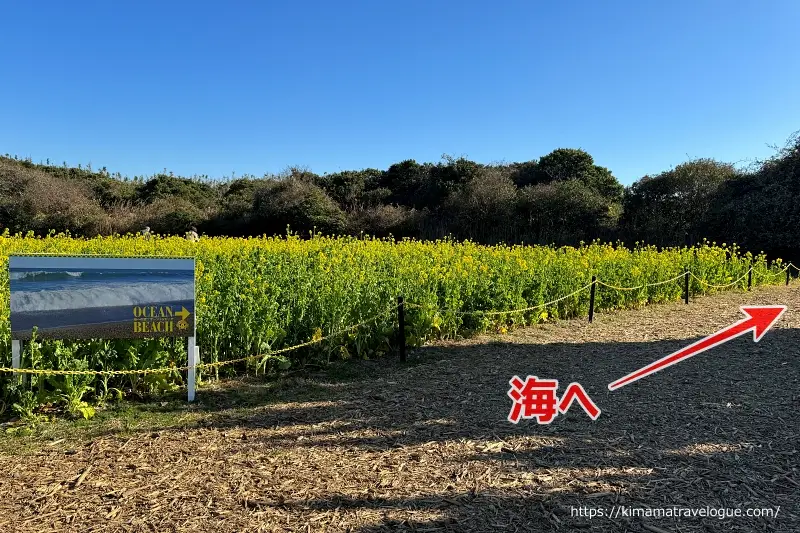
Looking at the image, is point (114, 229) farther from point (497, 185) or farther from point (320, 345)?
point (320, 345)

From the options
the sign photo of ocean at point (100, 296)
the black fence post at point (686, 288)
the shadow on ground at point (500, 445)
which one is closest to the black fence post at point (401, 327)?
the shadow on ground at point (500, 445)

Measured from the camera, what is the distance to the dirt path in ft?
8.85

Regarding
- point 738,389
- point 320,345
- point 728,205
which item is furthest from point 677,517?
point 728,205

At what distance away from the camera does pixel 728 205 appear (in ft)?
62.0

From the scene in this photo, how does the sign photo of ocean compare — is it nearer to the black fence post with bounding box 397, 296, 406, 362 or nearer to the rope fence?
the rope fence

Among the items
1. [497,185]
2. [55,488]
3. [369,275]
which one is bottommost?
[55,488]

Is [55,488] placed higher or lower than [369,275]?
lower

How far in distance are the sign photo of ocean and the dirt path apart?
33.0 inches

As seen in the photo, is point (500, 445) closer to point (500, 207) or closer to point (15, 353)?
point (15, 353)

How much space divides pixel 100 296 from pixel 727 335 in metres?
7.87

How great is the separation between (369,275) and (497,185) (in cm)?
1753

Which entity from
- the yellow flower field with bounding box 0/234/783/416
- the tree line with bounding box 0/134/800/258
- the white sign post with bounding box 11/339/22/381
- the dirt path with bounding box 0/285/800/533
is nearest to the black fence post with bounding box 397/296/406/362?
the yellow flower field with bounding box 0/234/783/416

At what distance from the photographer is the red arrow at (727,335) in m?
5.59

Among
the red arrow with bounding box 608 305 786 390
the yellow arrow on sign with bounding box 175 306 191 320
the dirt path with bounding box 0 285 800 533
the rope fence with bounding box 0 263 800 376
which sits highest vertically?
the yellow arrow on sign with bounding box 175 306 191 320
